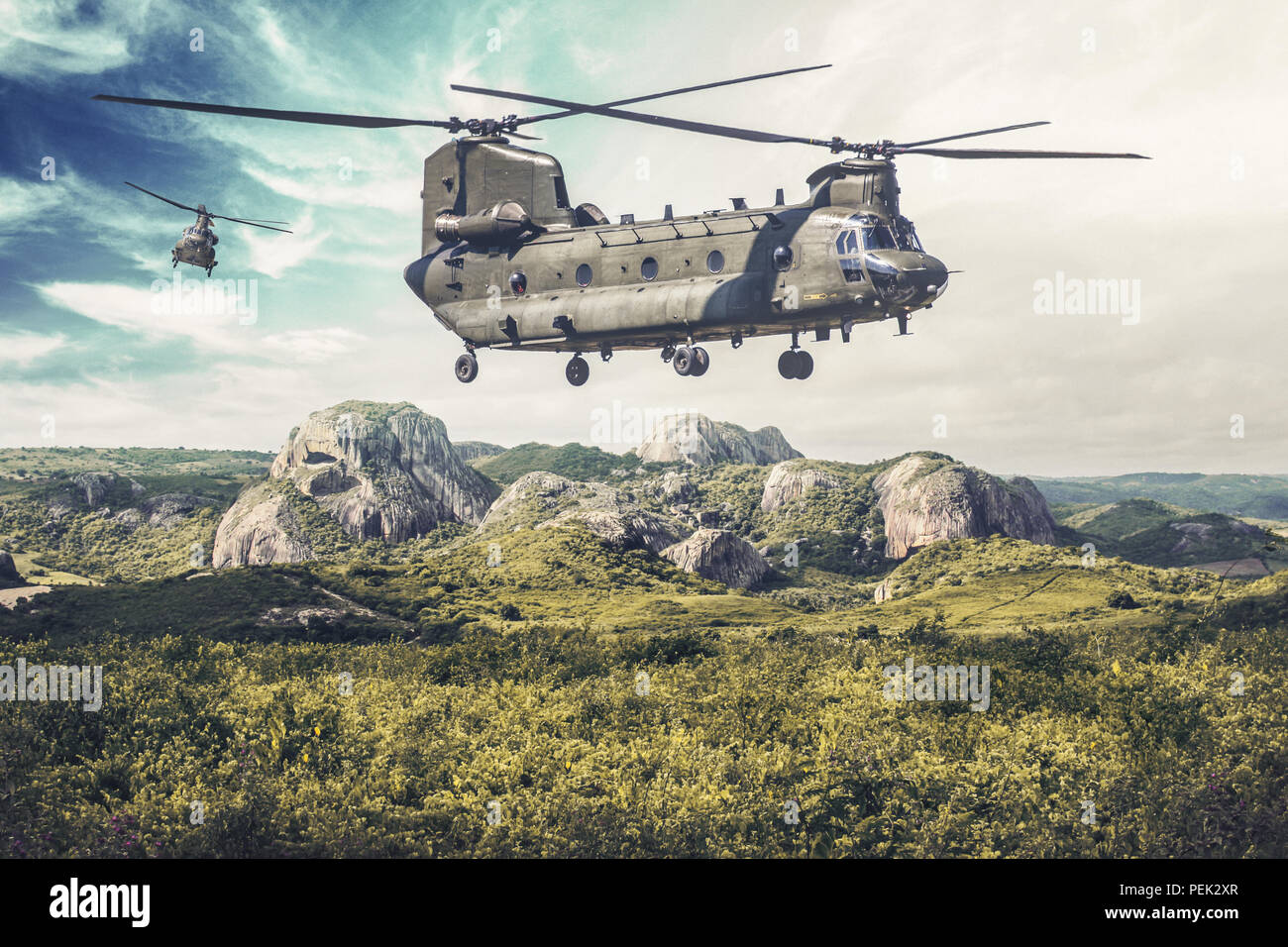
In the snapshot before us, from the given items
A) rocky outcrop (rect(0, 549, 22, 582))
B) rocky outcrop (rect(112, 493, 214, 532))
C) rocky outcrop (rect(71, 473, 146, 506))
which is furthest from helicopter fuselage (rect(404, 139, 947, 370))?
rocky outcrop (rect(71, 473, 146, 506))

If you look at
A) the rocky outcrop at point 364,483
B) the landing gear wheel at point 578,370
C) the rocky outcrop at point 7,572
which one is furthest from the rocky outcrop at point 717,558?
the landing gear wheel at point 578,370

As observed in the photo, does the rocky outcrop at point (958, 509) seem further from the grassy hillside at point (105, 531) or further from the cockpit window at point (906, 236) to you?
the grassy hillside at point (105, 531)

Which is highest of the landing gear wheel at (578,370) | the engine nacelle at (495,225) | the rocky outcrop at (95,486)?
the engine nacelle at (495,225)

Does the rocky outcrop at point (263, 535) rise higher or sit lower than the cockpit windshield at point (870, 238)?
lower

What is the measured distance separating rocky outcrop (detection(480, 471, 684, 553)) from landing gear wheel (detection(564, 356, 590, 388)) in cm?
5610

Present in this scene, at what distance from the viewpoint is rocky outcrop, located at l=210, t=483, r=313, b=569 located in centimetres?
9769

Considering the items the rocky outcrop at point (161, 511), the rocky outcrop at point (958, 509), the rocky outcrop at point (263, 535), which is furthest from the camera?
the rocky outcrop at point (161, 511)

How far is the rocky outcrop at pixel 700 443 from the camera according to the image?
529 feet

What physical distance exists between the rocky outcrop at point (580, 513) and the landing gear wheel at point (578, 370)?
5610 cm

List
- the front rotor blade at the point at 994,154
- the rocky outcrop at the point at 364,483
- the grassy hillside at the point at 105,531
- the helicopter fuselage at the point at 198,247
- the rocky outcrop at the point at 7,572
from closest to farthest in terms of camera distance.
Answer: the front rotor blade at the point at 994,154
the helicopter fuselage at the point at 198,247
the rocky outcrop at the point at 7,572
the rocky outcrop at the point at 364,483
the grassy hillside at the point at 105,531

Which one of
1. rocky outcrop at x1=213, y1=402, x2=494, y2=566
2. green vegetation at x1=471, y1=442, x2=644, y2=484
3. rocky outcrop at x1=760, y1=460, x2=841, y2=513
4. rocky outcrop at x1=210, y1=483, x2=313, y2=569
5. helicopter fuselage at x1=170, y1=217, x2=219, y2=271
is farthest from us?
green vegetation at x1=471, y1=442, x2=644, y2=484

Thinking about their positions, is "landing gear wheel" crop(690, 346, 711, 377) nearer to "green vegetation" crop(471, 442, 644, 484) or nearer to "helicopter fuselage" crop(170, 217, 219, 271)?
"helicopter fuselage" crop(170, 217, 219, 271)

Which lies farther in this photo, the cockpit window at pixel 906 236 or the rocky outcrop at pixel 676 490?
the rocky outcrop at pixel 676 490

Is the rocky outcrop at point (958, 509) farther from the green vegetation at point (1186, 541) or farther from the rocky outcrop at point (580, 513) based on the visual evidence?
the rocky outcrop at point (580, 513)
